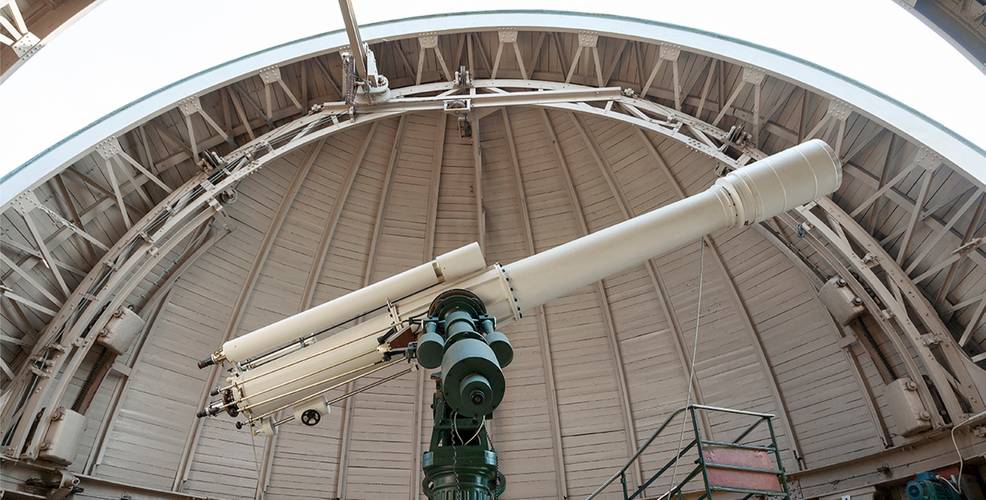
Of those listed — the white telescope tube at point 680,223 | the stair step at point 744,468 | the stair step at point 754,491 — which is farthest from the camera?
the stair step at point 744,468

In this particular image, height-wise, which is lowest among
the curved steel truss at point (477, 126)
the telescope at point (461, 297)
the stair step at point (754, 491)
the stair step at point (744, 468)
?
the stair step at point (754, 491)

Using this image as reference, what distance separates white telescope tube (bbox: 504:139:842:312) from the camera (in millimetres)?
6555

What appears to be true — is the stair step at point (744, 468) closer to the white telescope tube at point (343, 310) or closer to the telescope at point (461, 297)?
the telescope at point (461, 297)

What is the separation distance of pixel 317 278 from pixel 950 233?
11287 mm

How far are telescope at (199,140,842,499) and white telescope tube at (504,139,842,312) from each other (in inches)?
0.4

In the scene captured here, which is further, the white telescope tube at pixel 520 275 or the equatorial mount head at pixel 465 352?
the white telescope tube at pixel 520 275

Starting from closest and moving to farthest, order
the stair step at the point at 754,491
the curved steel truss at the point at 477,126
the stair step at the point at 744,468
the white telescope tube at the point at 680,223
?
the white telescope tube at the point at 680,223, the stair step at the point at 754,491, the stair step at the point at 744,468, the curved steel truss at the point at 477,126

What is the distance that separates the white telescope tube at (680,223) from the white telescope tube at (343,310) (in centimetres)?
66

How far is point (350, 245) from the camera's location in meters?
14.3

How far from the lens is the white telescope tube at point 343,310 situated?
692cm

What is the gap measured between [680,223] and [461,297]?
7.66 feet

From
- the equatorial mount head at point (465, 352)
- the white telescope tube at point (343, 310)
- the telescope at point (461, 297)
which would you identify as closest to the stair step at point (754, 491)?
the telescope at point (461, 297)

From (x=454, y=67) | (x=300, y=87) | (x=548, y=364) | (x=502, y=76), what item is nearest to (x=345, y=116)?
(x=300, y=87)

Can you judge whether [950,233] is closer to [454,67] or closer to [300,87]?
[454,67]
